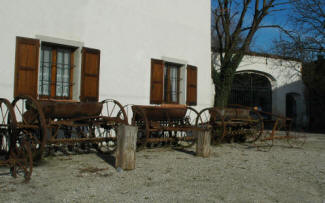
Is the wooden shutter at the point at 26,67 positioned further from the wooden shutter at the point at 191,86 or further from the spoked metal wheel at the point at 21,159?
the wooden shutter at the point at 191,86

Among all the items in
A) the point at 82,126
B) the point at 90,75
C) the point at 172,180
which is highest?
the point at 90,75

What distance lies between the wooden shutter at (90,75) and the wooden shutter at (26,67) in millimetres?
1081

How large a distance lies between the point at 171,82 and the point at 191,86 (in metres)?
0.65

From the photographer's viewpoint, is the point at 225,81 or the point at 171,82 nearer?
the point at 171,82

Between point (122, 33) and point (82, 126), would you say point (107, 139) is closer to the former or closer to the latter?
point (82, 126)

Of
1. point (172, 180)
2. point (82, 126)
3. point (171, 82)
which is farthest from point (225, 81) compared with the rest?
point (172, 180)

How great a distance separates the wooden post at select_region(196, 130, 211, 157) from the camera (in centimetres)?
647

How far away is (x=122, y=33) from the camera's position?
8148 mm

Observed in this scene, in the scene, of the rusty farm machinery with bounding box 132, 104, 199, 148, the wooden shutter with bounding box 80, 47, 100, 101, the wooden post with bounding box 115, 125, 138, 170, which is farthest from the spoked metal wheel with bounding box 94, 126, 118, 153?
the wooden post with bounding box 115, 125, 138, 170

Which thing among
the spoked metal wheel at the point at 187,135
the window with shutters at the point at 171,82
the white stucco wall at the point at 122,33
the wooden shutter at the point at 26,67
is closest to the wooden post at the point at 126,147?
the spoked metal wheel at the point at 187,135

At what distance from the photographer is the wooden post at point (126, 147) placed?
500 cm

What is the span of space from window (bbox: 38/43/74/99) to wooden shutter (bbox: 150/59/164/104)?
7.39 ft

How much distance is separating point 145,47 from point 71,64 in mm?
2179

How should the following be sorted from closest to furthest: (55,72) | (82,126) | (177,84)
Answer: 1. (82,126)
2. (55,72)
3. (177,84)
